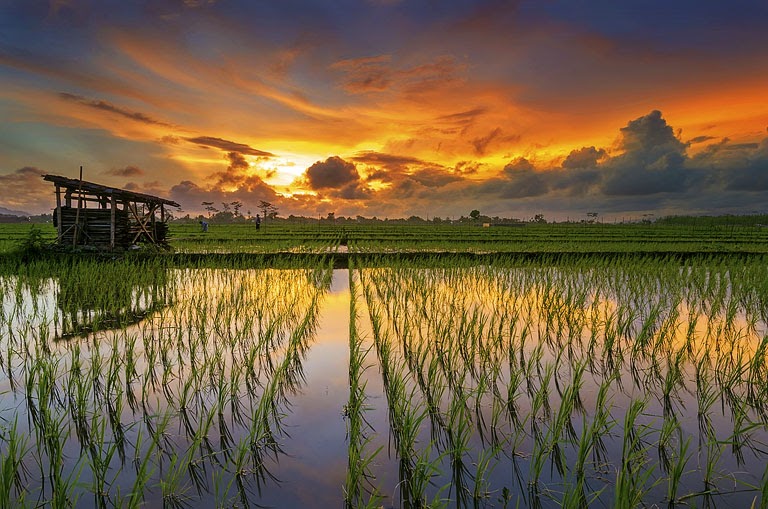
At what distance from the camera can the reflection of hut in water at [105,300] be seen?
6.01m

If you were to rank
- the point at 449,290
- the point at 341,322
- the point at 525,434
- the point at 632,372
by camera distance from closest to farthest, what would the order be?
the point at 525,434, the point at 632,372, the point at 341,322, the point at 449,290

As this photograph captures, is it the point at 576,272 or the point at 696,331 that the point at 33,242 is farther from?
the point at 696,331

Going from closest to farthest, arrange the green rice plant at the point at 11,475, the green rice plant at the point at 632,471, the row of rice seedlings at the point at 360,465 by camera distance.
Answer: the green rice plant at the point at 632,471 → the green rice plant at the point at 11,475 → the row of rice seedlings at the point at 360,465

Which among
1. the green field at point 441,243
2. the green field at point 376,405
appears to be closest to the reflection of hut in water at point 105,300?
the green field at point 376,405

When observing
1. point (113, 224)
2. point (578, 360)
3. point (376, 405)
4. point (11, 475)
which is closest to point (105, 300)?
point (11, 475)

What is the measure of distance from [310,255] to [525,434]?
38.7 ft

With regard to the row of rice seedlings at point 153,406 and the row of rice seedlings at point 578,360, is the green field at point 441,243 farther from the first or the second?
the row of rice seedlings at point 153,406

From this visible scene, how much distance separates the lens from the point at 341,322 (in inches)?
254

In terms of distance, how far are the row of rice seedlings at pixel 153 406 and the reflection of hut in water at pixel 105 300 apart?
0.75ft

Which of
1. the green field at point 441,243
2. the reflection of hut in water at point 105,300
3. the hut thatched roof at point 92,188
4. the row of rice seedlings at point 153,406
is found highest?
the hut thatched roof at point 92,188

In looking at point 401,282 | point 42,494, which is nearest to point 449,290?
point 401,282

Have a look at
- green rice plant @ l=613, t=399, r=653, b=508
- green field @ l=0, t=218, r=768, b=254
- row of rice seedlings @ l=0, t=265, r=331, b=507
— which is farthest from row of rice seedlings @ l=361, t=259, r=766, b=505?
green field @ l=0, t=218, r=768, b=254

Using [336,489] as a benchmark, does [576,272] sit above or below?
above

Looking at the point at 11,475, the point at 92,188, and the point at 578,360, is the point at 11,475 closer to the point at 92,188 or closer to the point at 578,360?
the point at 578,360
